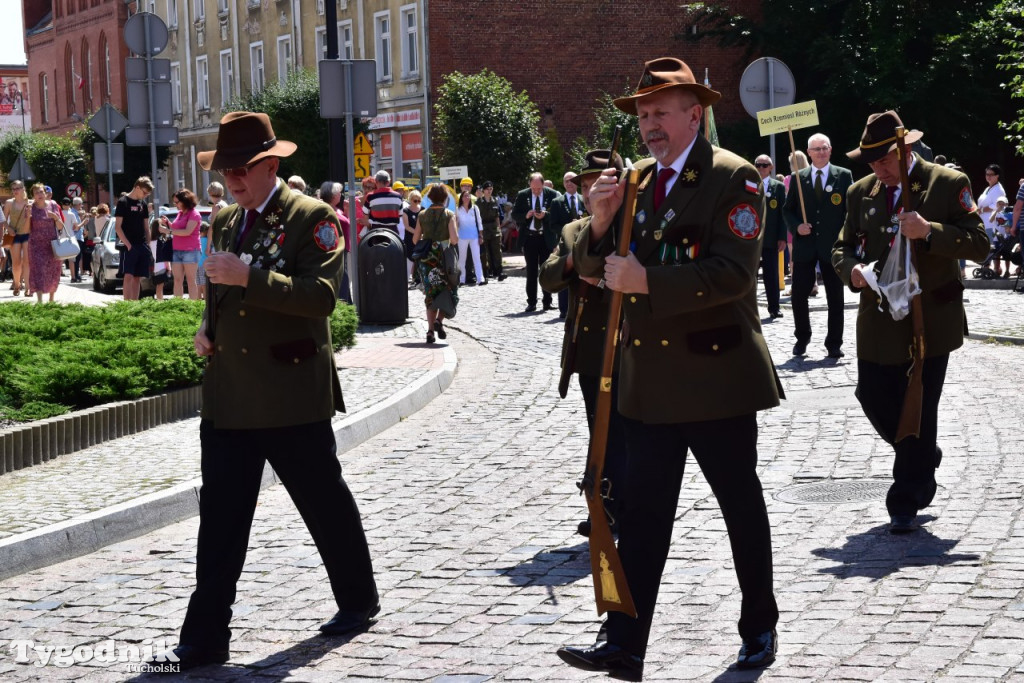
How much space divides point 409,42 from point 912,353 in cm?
4060

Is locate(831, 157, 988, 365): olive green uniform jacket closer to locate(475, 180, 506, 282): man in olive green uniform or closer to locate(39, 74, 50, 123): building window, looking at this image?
locate(475, 180, 506, 282): man in olive green uniform

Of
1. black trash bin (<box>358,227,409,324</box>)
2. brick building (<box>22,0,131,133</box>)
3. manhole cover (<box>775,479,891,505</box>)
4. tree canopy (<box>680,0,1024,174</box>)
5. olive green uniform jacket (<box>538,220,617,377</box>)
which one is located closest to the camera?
olive green uniform jacket (<box>538,220,617,377</box>)

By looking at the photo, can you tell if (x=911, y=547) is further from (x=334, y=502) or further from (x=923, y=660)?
(x=334, y=502)

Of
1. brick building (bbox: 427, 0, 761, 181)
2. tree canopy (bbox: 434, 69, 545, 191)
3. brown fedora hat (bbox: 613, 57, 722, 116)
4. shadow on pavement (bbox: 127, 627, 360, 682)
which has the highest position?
brick building (bbox: 427, 0, 761, 181)

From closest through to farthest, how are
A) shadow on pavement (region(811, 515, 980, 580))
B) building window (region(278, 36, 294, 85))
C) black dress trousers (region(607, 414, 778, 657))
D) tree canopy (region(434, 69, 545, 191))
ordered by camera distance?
black dress trousers (region(607, 414, 778, 657)), shadow on pavement (region(811, 515, 980, 580)), tree canopy (region(434, 69, 545, 191)), building window (region(278, 36, 294, 85))

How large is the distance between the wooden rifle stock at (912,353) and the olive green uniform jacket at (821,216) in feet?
22.2

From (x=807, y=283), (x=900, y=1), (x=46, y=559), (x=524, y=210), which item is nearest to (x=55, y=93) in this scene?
(x=900, y=1)

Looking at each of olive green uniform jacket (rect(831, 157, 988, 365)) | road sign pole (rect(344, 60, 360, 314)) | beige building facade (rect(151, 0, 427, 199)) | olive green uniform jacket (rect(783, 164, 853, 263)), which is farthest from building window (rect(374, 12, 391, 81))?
olive green uniform jacket (rect(831, 157, 988, 365))

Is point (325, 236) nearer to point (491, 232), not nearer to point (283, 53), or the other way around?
point (491, 232)

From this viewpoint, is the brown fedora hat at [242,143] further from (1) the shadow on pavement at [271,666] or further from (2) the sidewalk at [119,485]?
(2) the sidewalk at [119,485]

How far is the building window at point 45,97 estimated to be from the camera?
3226 inches

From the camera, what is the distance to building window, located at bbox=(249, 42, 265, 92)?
5700 cm

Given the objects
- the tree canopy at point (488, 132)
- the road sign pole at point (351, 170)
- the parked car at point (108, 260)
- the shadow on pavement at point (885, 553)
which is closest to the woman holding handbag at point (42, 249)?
the parked car at point (108, 260)

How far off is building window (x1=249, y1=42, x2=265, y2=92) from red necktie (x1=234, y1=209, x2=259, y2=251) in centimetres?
5231
